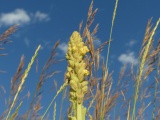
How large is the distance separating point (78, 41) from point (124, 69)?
2674 millimetres

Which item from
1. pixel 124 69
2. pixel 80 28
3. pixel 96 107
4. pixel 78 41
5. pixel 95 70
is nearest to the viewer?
pixel 78 41

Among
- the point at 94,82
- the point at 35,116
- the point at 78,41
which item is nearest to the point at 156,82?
the point at 94,82

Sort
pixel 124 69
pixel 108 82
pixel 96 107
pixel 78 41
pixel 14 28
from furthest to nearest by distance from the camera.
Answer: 1. pixel 124 69
2. pixel 14 28
3. pixel 108 82
4. pixel 96 107
5. pixel 78 41

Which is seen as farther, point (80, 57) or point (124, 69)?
point (124, 69)

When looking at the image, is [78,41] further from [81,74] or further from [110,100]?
[110,100]

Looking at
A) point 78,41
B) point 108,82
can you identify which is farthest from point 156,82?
point 78,41

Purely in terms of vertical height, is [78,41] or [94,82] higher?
[94,82]

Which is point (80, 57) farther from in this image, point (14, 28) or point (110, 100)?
point (14, 28)

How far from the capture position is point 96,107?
2025mm

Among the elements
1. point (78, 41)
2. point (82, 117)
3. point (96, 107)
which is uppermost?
point (96, 107)

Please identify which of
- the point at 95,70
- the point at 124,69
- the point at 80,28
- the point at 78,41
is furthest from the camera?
the point at 124,69

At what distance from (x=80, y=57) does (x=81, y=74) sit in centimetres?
4

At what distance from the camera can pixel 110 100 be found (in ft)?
7.64

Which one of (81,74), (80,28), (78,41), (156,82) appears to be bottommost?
(81,74)
